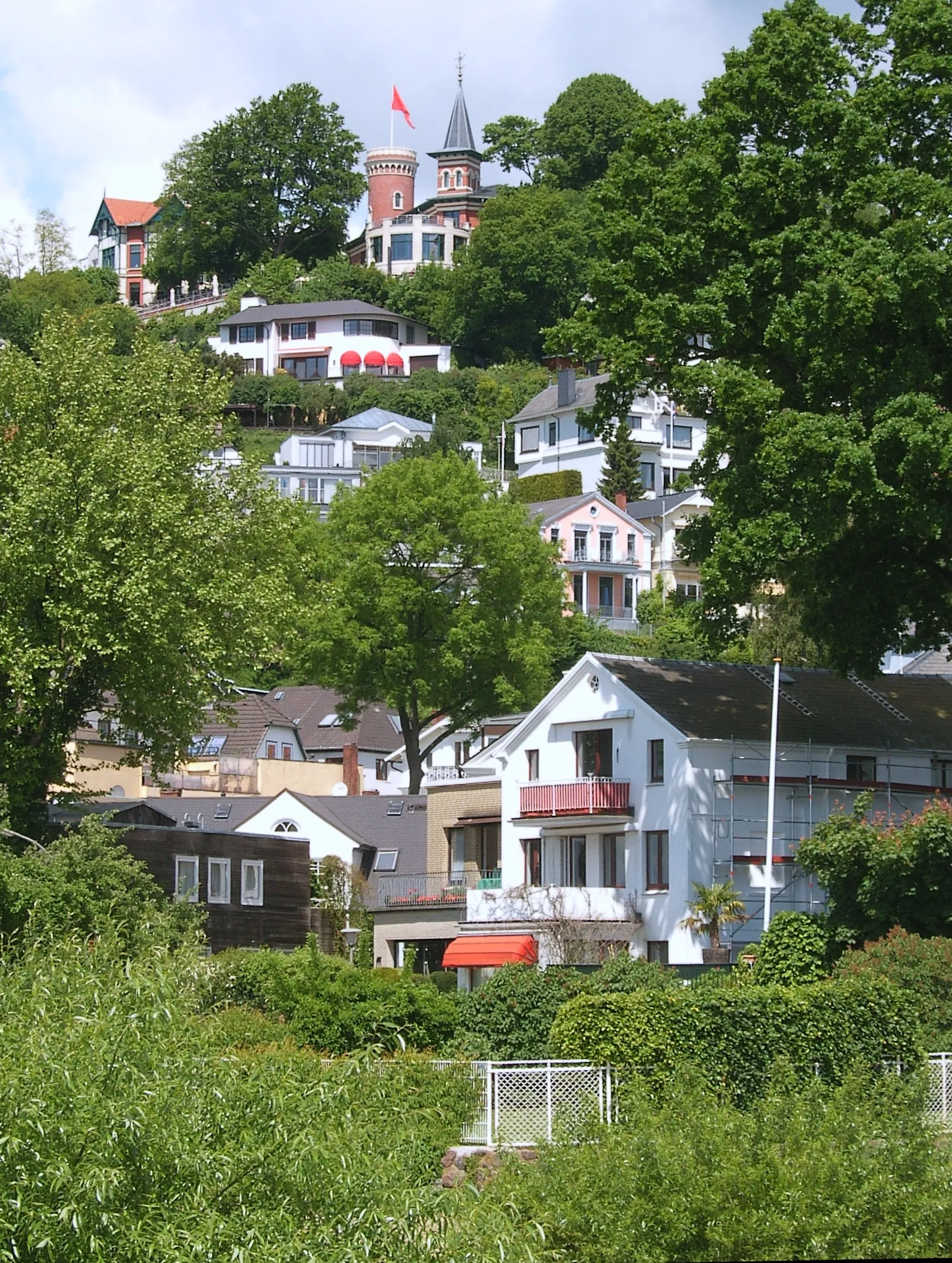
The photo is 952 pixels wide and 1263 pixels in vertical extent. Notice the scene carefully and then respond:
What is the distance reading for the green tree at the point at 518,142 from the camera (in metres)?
168

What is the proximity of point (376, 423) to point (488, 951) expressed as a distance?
7901cm

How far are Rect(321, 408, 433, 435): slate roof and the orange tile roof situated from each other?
59.7 m

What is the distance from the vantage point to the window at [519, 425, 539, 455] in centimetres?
12081

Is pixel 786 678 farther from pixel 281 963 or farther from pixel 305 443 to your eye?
pixel 305 443

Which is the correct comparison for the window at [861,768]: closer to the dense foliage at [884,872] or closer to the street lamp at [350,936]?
the dense foliage at [884,872]

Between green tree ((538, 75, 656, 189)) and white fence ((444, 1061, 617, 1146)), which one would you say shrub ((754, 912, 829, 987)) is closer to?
white fence ((444, 1061, 617, 1146))

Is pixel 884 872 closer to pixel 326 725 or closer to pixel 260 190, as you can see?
pixel 326 725

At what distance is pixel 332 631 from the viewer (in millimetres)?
71500

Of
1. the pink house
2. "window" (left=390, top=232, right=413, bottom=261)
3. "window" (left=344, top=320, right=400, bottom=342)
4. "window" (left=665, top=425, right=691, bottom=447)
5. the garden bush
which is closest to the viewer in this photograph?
the garden bush

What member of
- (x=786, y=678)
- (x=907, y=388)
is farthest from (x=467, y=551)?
(x=907, y=388)

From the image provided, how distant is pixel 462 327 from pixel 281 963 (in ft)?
369

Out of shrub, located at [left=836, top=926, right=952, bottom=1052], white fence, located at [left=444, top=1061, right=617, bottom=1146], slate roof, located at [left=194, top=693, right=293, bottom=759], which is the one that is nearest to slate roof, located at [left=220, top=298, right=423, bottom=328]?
slate roof, located at [left=194, top=693, right=293, bottom=759]

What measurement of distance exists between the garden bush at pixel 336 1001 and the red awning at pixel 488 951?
52.0 ft

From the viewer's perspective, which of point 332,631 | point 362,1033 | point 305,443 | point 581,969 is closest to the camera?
point 362,1033
